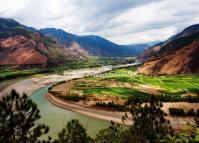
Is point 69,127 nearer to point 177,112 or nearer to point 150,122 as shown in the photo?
point 150,122

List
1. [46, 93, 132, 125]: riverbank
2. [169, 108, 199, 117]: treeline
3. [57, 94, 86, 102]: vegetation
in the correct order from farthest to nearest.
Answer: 1. [57, 94, 86, 102]: vegetation
2. [46, 93, 132, 125]: riverbank
3. [169, 108, 199, 117]: treeline

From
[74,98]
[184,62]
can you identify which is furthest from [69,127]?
[184,62]

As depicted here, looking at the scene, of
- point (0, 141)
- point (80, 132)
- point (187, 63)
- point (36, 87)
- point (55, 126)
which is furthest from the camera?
point (187, 63)

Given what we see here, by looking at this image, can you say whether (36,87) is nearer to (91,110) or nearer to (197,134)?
(91,110)

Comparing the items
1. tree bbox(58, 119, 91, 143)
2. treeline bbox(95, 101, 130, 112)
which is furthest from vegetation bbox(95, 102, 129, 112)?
tree bbox(58, 119, 91, 143)

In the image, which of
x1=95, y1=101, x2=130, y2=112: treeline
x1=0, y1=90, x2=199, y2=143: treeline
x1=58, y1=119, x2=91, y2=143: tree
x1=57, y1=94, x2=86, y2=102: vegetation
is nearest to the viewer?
x1=0, y1=90, x2=199, y2=143: treeline

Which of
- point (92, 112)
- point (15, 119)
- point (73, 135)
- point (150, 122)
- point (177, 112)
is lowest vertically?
point (92, 112)

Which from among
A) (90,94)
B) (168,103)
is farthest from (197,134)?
(90,94)

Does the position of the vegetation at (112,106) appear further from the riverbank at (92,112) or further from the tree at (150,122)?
the tree at (150,122)

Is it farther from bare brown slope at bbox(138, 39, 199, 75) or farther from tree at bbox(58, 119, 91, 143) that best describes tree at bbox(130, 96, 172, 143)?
bare brown slope at bbox(138, 39, 199, 75)

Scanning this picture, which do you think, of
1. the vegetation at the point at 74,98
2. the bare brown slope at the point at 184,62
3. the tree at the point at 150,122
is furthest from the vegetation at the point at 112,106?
the bare brown slope at the point at 184,62

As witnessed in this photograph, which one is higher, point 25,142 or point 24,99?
point 24,99
